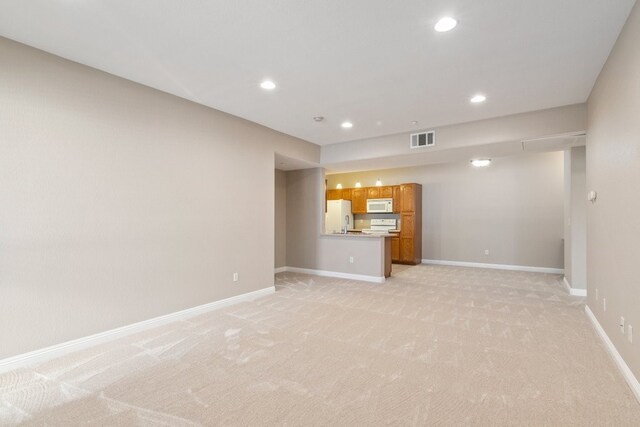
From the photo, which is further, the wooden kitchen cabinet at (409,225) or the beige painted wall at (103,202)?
the wooden kitchen cabinet at (409,225)

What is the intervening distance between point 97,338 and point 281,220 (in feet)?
14.4

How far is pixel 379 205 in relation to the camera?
8570 millimetres

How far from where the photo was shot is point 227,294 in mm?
4355

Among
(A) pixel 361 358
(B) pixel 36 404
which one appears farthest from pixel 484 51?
(B) pixel 36 404

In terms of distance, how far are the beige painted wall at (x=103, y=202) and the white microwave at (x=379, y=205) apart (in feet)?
16.2

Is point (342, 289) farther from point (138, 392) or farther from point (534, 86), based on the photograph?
point (534, 86)

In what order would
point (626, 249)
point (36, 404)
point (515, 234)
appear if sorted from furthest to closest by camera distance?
point (515, 234), point (626, 249), point (36, 404)

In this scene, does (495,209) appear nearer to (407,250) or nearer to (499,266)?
(499,266)

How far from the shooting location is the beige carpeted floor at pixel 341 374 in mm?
1939

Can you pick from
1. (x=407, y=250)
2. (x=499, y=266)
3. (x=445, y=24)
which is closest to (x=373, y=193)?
(x=407, y=250)

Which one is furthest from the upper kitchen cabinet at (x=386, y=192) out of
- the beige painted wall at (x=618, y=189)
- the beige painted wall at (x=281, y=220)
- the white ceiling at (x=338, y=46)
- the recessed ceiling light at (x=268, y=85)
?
the recessed ceiling light at (x=268, y=85)

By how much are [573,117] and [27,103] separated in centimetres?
608

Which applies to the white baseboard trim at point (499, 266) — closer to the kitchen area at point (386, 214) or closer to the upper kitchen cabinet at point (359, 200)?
the kitchen area at point (386, 214)

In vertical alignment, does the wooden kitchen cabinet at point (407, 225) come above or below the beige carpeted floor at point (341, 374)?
above
